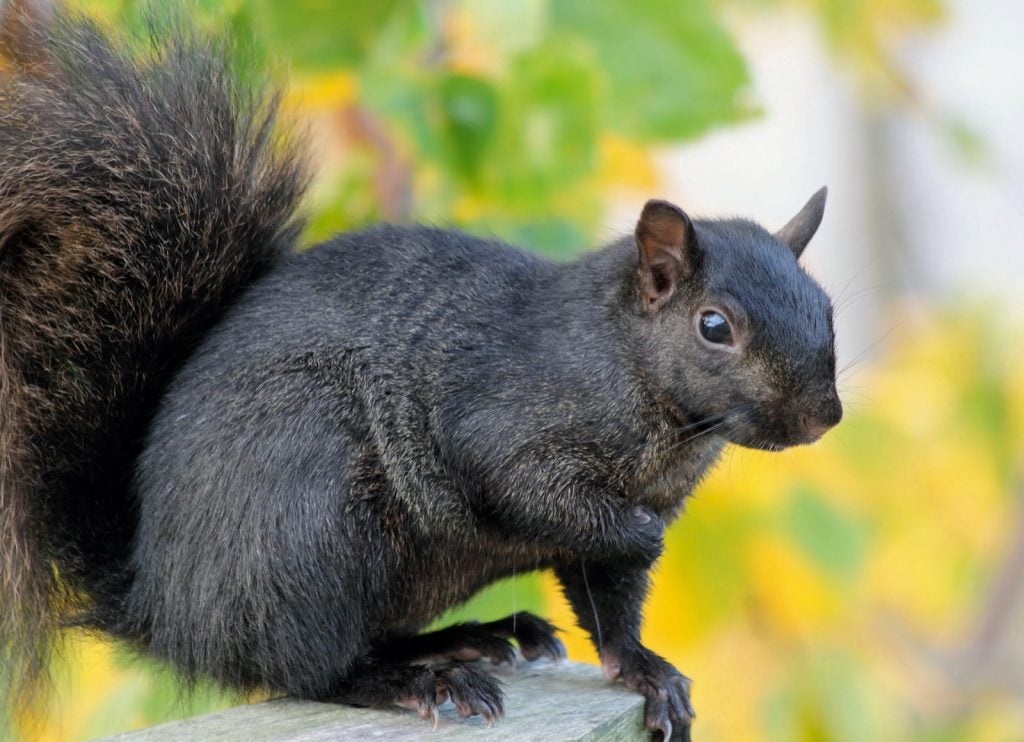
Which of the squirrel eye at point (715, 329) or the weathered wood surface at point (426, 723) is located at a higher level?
the squirrel eye at point (715, 329)

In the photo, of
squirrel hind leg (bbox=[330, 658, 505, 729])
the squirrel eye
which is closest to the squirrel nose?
the squirrel eye

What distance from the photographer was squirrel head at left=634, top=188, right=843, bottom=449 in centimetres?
188

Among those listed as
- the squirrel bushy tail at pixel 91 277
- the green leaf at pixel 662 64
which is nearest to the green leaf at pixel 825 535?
the green leaf at pixel 662 64

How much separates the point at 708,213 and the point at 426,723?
126 centimetres

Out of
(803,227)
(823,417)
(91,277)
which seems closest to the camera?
(823,417)

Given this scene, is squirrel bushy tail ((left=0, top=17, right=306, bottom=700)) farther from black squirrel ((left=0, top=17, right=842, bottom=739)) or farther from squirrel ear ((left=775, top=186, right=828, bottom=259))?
squirrel ear ((left=775, top=186, right=828, bottom=259))

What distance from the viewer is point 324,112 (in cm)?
280

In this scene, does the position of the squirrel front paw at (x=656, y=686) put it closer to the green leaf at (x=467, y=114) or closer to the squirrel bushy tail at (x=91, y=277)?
the squirrel bushy tail at (x=91, y=277)

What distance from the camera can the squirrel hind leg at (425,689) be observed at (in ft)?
6.26

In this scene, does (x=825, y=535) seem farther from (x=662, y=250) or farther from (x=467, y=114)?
(x=467, y=114)

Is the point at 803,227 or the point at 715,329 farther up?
the point at 803,227

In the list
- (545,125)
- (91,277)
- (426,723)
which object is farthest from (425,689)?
(545,125)

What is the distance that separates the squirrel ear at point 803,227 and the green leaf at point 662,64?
0.25 m

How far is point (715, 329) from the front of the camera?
1957mm
